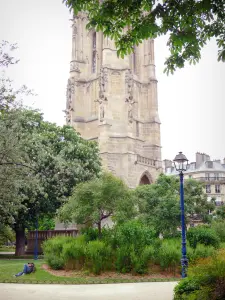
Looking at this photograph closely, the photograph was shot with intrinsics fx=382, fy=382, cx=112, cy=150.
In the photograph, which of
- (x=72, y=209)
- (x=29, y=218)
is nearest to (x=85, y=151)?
(x=29, y=218)

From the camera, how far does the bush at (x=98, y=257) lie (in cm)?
1463

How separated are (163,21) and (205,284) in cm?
533

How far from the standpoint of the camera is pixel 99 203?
18.2 metres

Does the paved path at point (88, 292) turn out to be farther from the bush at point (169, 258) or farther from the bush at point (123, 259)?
the bush at point (169, 258)

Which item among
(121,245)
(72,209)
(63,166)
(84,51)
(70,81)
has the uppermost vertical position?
(84,51)

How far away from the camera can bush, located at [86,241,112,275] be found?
1463cm

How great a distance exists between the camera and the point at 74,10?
7.59 m

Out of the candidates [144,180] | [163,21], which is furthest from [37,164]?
[144,180]

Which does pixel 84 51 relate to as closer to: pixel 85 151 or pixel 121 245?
pixel 85 151

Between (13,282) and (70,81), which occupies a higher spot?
(70,81)

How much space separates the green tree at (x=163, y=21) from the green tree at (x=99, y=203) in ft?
35.4

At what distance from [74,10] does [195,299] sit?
19.8 ft

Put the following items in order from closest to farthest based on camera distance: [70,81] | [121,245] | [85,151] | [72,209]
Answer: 1. [121,245]
2. [72,209]
3. [85,151]
4. [70,81]

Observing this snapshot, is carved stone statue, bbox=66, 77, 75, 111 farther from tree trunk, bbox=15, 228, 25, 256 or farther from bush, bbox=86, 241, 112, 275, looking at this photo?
bush, bbox=86, 241, 112, 275
